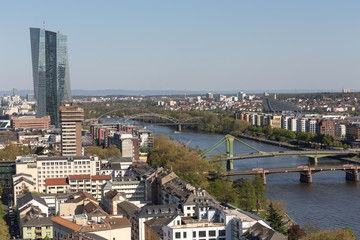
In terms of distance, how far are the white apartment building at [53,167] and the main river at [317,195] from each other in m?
5.28

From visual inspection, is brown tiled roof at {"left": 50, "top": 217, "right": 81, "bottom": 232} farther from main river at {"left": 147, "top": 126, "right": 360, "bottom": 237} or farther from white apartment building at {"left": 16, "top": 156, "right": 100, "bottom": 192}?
white apartment building at {"left": 16, "top": 156, "right": 100, "bottom": 192}

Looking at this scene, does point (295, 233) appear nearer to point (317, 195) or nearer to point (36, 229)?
point (36, 229)

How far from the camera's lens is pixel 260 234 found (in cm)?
909

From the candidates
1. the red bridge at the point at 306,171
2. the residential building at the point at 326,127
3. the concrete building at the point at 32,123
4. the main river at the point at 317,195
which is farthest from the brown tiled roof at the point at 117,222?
the concrete building at the point at 32,123

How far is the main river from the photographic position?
1347 cm

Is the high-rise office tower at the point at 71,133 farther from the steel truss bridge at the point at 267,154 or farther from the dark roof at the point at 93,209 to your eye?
Answer: the dark roof at the point at 93,209

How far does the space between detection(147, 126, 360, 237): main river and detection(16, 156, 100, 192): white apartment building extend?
528 cm

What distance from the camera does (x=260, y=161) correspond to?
23797 millimetres

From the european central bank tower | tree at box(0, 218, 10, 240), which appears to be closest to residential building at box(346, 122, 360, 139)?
the european central bank tower

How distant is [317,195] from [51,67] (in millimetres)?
25611

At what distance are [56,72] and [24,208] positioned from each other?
1044 inches

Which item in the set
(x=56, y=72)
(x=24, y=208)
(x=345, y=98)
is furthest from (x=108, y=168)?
(x=345, y=98)

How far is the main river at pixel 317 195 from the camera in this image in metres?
13.5

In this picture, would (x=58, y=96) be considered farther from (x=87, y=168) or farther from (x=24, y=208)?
(x=24, y=208)
